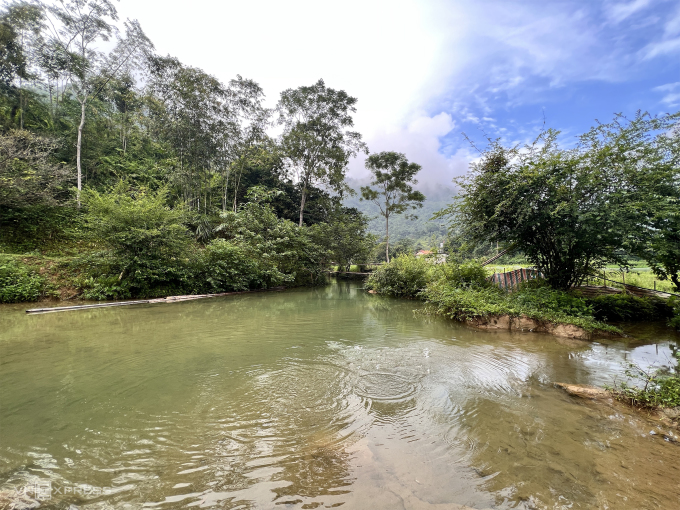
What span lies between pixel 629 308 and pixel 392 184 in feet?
68.7

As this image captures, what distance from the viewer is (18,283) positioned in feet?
34.4

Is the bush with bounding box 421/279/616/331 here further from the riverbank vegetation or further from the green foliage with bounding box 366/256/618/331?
the riverbank vegetation

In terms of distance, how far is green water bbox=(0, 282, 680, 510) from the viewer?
2361 millimetres

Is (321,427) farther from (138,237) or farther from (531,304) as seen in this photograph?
(138,237)

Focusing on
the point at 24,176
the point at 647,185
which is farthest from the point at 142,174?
the point at 647,185

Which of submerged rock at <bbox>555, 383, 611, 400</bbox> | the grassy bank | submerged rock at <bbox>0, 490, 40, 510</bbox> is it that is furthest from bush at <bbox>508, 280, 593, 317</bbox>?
submerged rock at <bbox>0, 490, 40, 510</bbox>

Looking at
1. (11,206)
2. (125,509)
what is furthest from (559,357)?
(11,206)

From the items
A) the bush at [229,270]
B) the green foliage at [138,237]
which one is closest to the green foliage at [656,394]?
the green foliage at [138,237]

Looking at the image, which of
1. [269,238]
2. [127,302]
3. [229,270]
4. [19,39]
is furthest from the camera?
[269,238]

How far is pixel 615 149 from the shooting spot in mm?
8242

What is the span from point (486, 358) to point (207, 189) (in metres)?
22.1

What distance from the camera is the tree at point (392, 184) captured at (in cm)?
2744

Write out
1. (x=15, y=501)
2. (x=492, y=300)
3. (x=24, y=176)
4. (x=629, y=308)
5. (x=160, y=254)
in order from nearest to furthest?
(x=15, y=501) → (x=492, y=300) → (x=629, y=308) → (x=160, y=254) → (x=24, y=176)

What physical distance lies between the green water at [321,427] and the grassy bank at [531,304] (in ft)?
4.32
